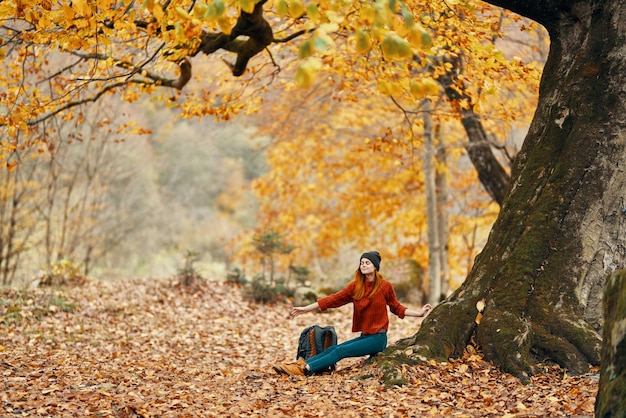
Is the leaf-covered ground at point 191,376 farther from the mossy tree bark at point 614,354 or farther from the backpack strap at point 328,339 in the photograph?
the mossy tree bark at point 614,354

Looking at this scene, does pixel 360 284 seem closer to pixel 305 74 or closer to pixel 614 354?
pixel 614 354

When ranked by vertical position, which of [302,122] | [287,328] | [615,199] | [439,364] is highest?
[302,122]

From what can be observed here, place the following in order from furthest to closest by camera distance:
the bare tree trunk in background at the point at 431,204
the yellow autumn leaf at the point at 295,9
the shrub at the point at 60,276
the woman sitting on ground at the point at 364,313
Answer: the bare tree trunk in background at the point at 431,204 < the shrub at the point at 60,276 < the woman sitting on ground at the point at 364,313 < the yellow autumn leaf at the point at 295,9

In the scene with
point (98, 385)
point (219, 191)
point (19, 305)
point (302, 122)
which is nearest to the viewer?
point (98, 385)

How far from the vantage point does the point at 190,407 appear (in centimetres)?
550

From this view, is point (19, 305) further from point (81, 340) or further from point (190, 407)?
point (190, 407)

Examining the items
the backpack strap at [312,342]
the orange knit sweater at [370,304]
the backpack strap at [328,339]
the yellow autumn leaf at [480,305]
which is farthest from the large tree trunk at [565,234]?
the backpack strap at [312,342]

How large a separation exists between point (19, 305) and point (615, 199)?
27.5ft

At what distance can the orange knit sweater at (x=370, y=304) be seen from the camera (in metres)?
6.79

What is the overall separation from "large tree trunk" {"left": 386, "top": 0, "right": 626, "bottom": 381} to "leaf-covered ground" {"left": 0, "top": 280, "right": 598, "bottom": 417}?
0.30 meters

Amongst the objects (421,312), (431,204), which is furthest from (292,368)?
(431,204)

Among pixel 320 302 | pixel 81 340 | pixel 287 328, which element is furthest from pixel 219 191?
pixel 320 302

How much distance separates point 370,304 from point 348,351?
521 mm

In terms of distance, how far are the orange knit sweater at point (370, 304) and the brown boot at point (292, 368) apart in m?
0.59
